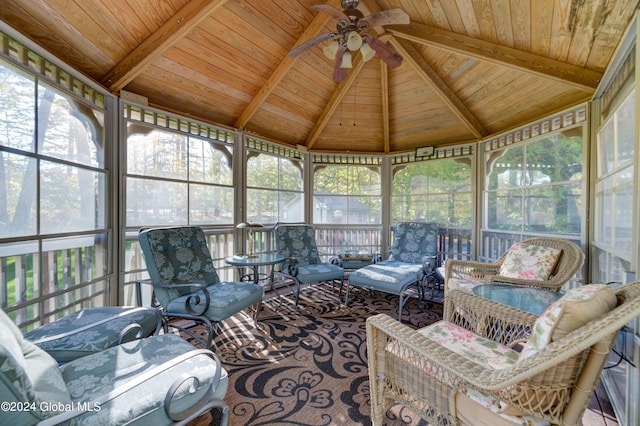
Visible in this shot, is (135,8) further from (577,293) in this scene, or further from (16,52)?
(577,293)

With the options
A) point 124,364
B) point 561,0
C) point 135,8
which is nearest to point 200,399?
point 124,364

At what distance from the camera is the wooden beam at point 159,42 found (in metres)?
2.32

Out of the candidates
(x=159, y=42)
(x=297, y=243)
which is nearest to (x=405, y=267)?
(x=297, y=243)

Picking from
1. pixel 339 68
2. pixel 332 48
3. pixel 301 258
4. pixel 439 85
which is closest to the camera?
pixel 332 48

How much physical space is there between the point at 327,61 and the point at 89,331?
3.82 meters

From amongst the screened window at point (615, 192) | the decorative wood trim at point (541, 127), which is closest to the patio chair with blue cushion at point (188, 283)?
the screened window at point (615, 192)

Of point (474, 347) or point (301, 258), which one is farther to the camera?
point (301, 258)

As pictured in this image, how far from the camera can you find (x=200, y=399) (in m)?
1.21

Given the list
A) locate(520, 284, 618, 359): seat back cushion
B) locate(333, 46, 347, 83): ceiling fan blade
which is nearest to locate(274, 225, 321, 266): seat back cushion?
locate(333, 46, 347, 83): ceiling fan blade

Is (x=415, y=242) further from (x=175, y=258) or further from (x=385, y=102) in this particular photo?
(x=175, y=258)

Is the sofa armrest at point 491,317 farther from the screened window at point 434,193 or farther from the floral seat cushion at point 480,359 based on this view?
the screened window at point 434,193

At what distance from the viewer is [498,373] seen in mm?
981

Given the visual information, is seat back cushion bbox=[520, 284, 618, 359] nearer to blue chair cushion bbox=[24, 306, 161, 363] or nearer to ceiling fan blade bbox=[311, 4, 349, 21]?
blue chair cushion bbox=[24, 306, 161, 363]

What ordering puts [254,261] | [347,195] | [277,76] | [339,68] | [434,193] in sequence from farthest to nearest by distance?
[347,195] < [434,193] < [277,76] < [254,261] < [339,68]
